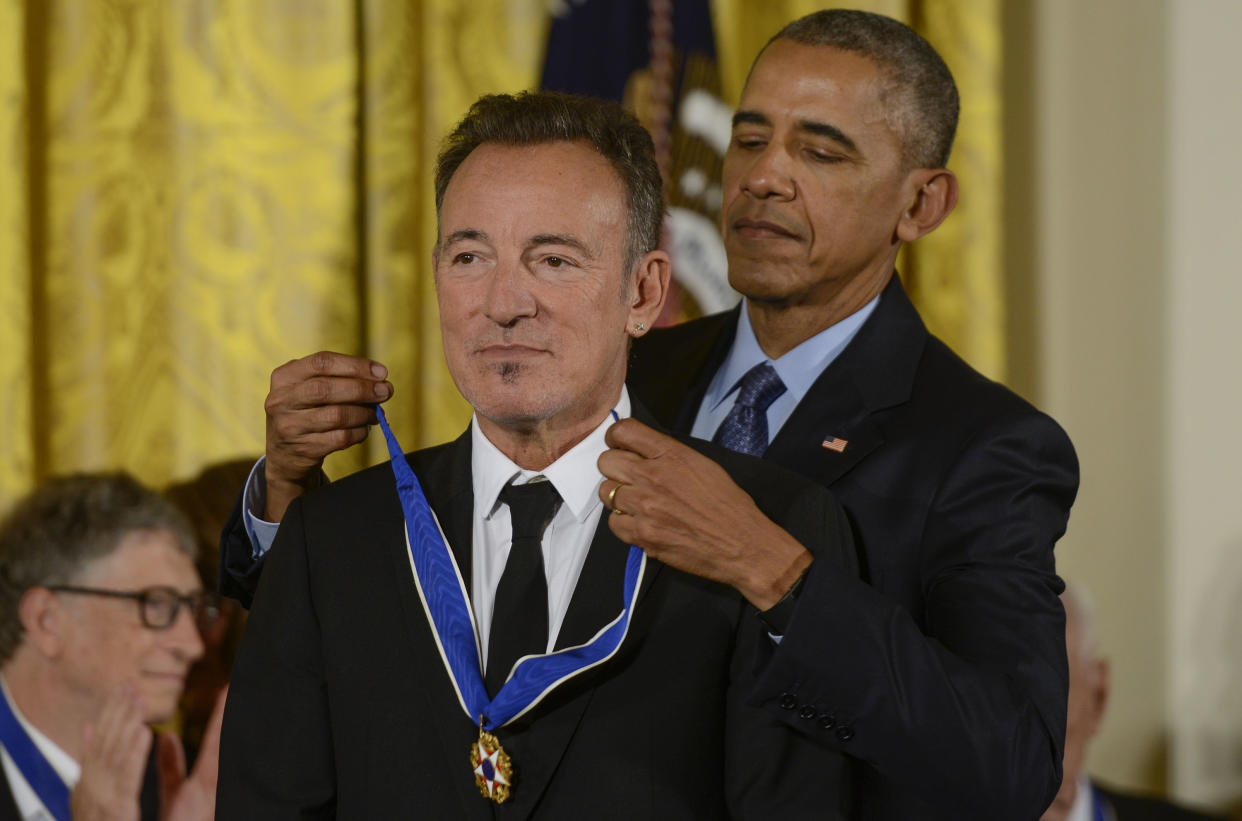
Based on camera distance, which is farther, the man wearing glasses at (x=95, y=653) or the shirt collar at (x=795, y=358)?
the man wearing glasses at (x=95, y=653)

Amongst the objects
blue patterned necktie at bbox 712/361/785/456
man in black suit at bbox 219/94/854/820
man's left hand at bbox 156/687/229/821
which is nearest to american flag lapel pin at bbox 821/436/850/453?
blue patterned necktie at bbox 712/361/785/456

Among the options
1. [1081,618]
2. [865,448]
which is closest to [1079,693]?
[1081,618]

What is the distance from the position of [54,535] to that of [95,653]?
8.8 inches

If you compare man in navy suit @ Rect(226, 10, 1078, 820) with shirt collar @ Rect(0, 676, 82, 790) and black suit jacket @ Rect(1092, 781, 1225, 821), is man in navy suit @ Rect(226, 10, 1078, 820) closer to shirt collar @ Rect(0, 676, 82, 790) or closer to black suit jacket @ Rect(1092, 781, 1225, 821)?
shirt collar @ Rect(0, 676, 82, 790)

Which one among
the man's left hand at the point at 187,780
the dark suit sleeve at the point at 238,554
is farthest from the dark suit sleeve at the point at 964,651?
the man's left hand at the point at 187,780

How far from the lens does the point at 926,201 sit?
7.00 feet

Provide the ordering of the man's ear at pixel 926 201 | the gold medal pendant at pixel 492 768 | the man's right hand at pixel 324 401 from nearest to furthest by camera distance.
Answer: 1. the gold medal pendant at pixel 492 768
2. the man's right hand at pixel 324 401
3. the man's ear at pixel 926 201

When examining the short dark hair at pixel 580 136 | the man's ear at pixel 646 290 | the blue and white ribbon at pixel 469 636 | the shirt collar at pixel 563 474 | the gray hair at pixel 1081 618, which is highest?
the short dark hair at pixel 580 136

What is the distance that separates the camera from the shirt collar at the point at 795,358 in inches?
79.0

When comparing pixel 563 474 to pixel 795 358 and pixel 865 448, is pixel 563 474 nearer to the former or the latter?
pixel 865 448

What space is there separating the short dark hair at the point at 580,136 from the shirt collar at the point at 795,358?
50 centimetres

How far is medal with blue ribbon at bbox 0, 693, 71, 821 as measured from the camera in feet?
8.48

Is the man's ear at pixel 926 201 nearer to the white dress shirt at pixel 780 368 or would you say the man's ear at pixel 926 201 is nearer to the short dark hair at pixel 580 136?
the white dress shirt at pixel 780 368

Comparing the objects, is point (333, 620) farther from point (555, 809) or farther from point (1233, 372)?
point (1233, 372)
